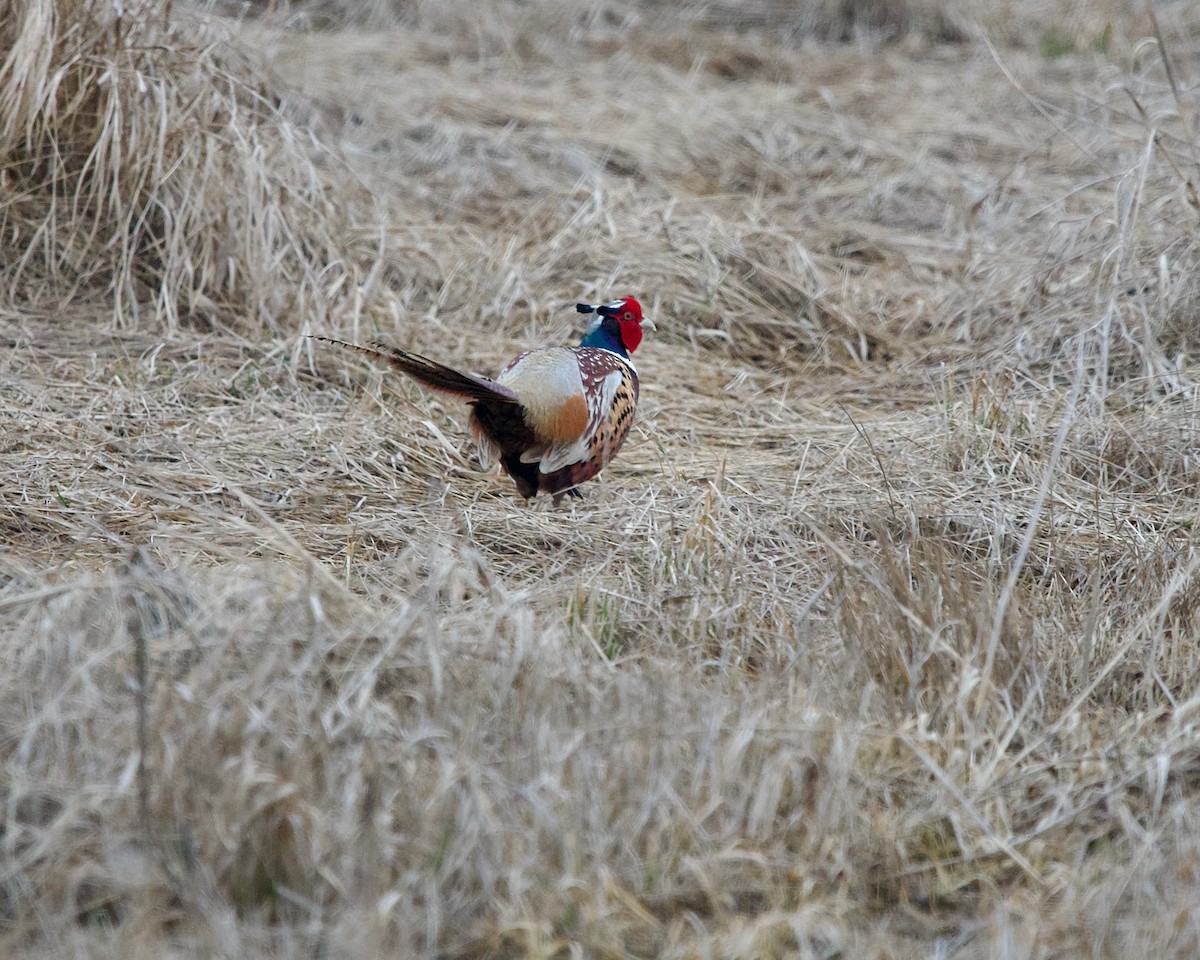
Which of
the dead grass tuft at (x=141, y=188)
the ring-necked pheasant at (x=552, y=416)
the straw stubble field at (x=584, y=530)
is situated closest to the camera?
the straw stubble field at (x=584, y=530)

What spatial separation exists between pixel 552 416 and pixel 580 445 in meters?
0.12

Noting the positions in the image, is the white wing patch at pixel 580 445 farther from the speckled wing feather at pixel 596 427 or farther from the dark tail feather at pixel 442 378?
the dark tail feather at pixel 442 378

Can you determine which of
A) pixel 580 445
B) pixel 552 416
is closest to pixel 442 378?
pixel 552 416

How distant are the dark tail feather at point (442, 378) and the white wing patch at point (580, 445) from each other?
0.58 feet

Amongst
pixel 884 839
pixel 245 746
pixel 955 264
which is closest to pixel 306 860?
pixel 245 746

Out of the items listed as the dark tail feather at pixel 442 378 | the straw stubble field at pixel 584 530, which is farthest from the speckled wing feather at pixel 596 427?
the dark tail feather at pixel 442 378

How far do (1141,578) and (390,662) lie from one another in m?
1.63

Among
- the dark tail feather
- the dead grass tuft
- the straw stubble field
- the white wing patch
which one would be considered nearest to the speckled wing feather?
the white wing patch

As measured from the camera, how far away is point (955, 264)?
5336 millimetres

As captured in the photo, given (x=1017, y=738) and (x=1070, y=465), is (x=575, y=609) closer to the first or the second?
(x=1017, y=738)

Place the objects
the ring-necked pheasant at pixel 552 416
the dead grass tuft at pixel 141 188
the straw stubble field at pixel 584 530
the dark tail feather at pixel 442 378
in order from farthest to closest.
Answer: the dead grass tuft at pixel 141 188 → the ring-necked pheasant at pixel 552 416 → the dark tail feather at pixel 442 378 → the straw stubble field at pixel 584 530

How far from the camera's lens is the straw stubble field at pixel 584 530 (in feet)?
6.46

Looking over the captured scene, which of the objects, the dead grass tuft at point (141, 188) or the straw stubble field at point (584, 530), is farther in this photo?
the dead grass tuft at point (141, 188)

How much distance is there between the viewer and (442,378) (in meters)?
3.13
